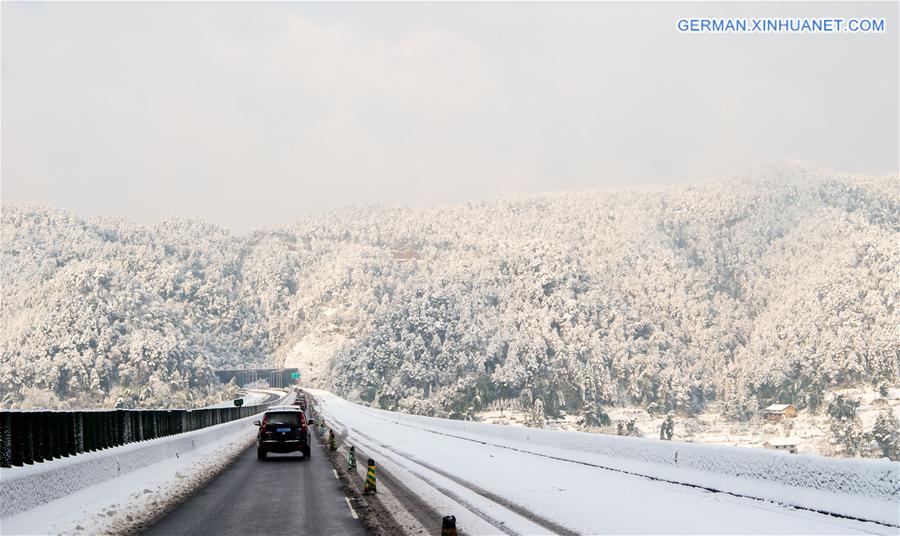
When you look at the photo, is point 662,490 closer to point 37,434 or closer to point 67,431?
point 37,434

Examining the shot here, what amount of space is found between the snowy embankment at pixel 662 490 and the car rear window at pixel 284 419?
5083 millimetres

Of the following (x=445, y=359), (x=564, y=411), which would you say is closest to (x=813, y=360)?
(x=564, y=411)

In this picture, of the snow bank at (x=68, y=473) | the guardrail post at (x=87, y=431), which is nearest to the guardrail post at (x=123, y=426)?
the snow bank at (x=68, y=473)

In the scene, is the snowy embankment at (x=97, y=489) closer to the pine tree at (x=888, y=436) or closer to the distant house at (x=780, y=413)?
the pine tree at (x=888, y=436)

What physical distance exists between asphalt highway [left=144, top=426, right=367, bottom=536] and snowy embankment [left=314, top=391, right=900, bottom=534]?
2.06 metres

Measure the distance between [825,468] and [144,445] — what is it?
1648 centimetres

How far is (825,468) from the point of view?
12.4 metres

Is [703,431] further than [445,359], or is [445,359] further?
[445,359]

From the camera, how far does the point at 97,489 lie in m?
16.2

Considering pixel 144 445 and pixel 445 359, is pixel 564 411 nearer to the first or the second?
pixel 445 359

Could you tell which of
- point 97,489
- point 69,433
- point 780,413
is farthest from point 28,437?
point 780,413

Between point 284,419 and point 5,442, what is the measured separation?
16.7m

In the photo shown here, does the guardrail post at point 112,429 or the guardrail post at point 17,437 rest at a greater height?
the guardrail post at point 17,437

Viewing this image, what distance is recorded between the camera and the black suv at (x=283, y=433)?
2872cm
